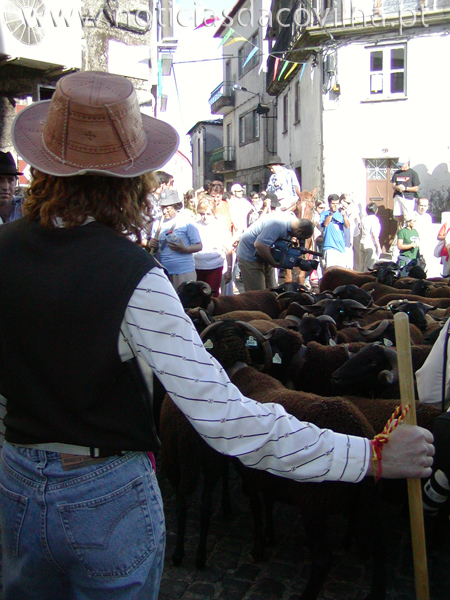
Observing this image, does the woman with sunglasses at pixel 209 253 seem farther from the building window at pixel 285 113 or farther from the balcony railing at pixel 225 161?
the balcony railing at pixel 225 161

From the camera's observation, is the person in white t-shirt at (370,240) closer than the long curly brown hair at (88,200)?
No

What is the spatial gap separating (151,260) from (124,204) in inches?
6.7

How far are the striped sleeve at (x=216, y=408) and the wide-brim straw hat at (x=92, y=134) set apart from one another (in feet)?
0.95

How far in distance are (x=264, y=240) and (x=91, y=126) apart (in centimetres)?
547

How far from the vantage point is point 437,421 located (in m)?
2.50

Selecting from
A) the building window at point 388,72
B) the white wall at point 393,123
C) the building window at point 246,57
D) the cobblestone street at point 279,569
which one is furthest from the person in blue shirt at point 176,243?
the building window at point 246,57

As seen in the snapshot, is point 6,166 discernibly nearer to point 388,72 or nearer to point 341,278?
point 341,278

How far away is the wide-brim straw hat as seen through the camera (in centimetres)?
137

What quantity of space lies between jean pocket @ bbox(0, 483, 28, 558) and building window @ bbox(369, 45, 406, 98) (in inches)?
735

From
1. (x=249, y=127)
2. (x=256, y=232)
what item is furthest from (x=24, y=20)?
(x=249, y=127)

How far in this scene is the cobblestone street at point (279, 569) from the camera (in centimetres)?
304

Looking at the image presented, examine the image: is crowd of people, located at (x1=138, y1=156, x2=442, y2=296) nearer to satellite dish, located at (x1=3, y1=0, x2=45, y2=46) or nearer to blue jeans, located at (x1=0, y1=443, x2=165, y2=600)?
blue jeans, located at (x1=0, y1=443, x2=165, y2=600)

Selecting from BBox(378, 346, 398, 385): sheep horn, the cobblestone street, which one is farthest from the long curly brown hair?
BBox(378, 346, 398, 385): sheep horn

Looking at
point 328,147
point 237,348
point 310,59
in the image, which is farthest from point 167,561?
point 310,59
